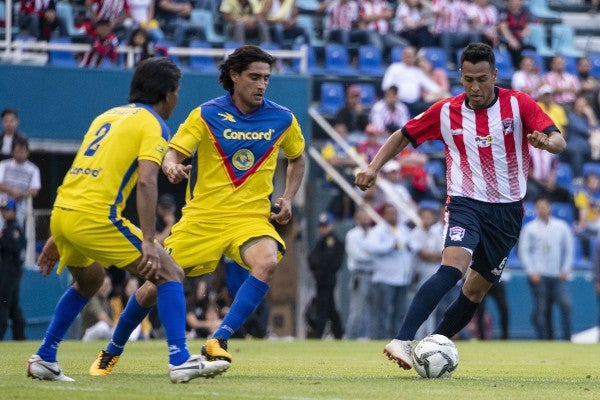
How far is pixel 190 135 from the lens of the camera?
8.88m

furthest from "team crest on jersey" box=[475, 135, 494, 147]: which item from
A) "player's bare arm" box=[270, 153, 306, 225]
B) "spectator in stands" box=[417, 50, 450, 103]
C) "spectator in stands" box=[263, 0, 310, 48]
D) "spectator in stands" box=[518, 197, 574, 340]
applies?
"spectator in stands" box=[263, 0, 310, 48]

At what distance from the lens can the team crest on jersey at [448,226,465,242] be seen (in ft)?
28.4

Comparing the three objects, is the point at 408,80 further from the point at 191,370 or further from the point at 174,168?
the point at 191,370

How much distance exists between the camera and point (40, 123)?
18.8m

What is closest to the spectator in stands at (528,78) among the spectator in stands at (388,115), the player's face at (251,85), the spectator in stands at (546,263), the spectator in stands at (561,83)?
the spectator in stands at (561,83)

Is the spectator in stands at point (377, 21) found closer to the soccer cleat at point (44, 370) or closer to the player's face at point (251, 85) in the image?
the player's face at point (251, 85)

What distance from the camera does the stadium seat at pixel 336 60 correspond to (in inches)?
868

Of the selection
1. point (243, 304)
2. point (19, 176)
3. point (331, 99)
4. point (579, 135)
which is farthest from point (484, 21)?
point (243, 304)

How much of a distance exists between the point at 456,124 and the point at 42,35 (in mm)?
11288

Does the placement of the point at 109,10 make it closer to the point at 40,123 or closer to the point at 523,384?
the point at 40,123

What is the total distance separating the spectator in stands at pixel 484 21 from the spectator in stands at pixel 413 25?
80cm

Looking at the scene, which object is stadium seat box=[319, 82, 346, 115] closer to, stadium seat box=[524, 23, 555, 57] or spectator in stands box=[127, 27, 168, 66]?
spectator in stands box=[127, 27, 168, 66]

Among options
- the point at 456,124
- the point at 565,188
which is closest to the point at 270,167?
the point at 456,124

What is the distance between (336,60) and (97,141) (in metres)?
14.7
